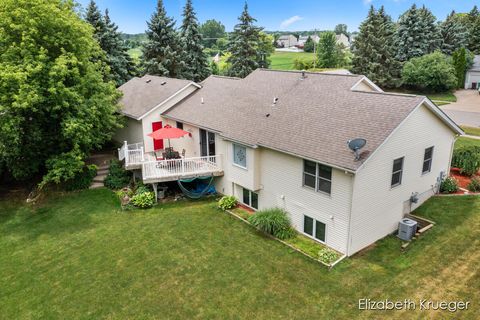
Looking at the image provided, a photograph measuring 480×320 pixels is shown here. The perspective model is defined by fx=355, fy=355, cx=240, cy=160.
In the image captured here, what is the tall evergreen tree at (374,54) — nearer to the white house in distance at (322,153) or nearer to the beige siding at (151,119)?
the white house in distance at (322,153)

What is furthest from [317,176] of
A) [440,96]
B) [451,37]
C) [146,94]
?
[451,37]

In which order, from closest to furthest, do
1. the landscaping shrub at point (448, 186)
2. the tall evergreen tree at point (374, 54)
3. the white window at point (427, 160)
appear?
the white window at point (427, 160)
the landscaping shrub at point (448, 186)
the tall evergreen tree at point (374, 54)

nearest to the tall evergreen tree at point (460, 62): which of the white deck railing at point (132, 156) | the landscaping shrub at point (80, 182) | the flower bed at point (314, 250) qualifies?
the flower bed at point (314, 250)

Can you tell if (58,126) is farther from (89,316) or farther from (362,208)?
(362,208)

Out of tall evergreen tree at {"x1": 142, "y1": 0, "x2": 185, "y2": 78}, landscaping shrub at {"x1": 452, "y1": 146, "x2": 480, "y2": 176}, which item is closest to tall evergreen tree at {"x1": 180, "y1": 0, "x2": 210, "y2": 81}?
tall evergreen tree at {"x1": 142, "y1": 0, "x2": 185, "y2": 78}

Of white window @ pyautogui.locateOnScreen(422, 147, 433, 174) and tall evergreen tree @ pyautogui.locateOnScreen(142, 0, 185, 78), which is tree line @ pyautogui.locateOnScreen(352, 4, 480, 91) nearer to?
tall evergreen tree @ pyautogui.locateOnScreen(142, 0, 185, 78)

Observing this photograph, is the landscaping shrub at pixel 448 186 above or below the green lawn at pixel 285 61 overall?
below

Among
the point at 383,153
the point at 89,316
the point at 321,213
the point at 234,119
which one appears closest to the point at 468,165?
the point at 383,153
